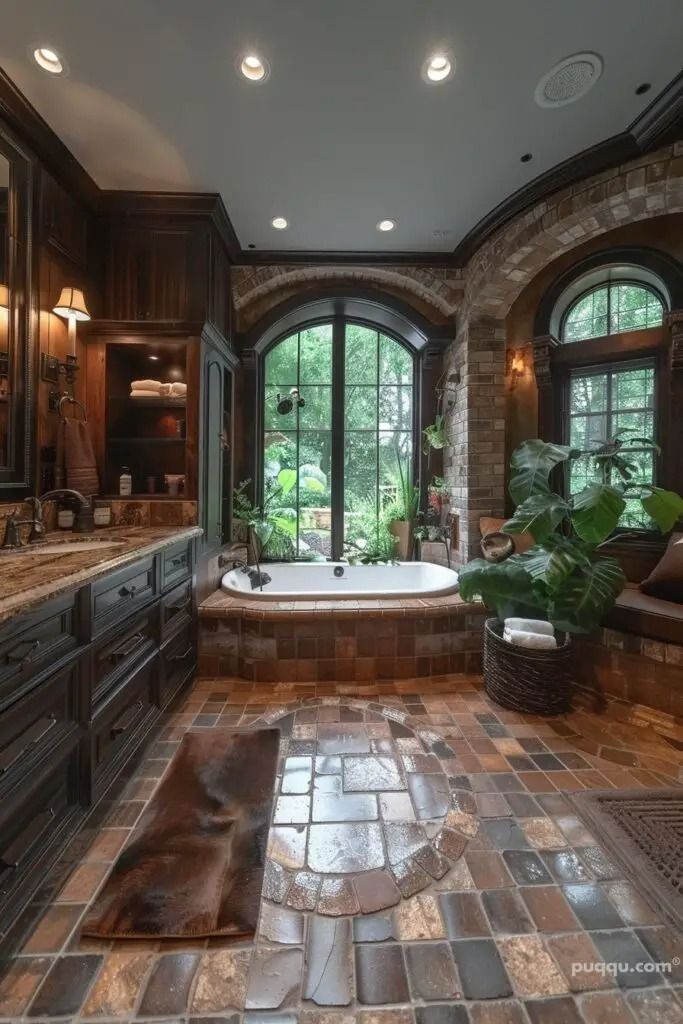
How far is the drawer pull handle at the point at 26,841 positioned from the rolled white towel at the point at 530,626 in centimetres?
202

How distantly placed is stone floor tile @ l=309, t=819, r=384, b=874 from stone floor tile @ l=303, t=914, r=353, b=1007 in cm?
15

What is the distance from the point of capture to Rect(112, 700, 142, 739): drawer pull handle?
4.89 feet

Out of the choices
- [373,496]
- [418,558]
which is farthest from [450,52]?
[418,558]

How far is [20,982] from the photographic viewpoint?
95 centimetres

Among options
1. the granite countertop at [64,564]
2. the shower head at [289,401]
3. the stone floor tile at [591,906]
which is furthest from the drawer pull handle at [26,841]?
the shower head at [289,401]

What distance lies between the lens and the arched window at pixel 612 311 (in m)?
2.72

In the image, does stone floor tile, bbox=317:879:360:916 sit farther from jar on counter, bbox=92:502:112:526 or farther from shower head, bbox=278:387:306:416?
shower head, bbox=278:387:306:416

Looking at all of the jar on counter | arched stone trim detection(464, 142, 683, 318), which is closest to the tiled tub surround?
the jar on counter

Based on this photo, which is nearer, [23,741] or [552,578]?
[23,741]

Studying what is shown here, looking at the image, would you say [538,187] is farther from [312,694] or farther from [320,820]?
[320,820]

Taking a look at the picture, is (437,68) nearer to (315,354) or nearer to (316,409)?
(315,354)

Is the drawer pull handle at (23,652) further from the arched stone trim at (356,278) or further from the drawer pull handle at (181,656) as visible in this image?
the arched stone trim at (356,278)

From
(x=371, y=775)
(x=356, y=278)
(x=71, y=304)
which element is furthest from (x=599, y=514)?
(x=71, y=304)

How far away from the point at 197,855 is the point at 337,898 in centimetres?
46
